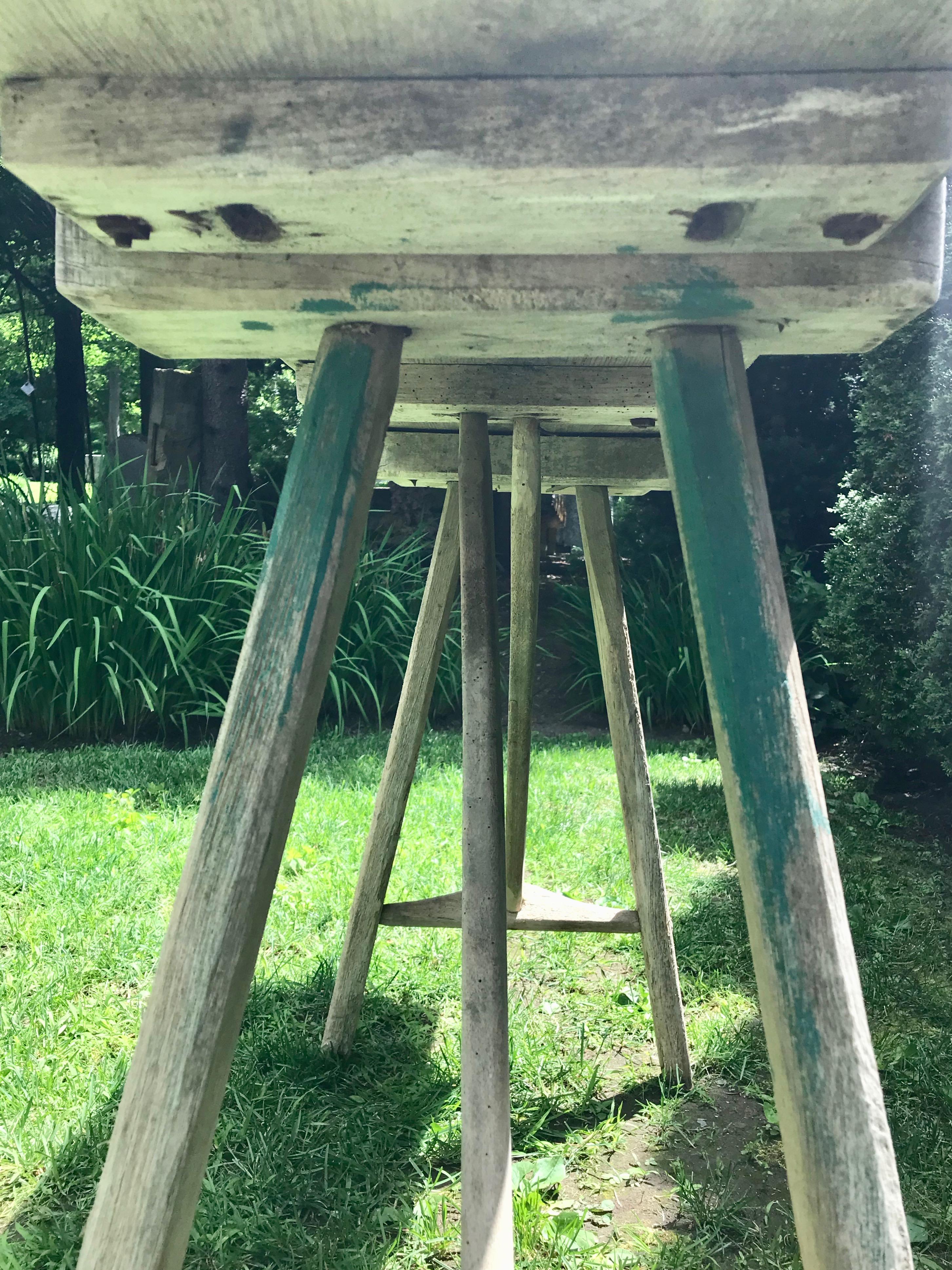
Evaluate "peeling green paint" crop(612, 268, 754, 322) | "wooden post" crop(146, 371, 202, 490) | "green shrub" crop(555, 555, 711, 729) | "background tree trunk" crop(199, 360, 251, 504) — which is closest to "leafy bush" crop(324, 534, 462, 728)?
"green shrub" crop(555, 555, 711, 729)

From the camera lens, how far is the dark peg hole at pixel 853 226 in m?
0.80

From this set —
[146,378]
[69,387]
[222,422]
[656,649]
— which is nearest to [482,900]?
[656,649]

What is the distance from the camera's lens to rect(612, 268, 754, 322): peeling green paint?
35.7 inches

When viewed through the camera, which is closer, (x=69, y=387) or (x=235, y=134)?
(x=235, y=134)

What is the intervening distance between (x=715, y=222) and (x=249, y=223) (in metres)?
0.42

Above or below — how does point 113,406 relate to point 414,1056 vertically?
above

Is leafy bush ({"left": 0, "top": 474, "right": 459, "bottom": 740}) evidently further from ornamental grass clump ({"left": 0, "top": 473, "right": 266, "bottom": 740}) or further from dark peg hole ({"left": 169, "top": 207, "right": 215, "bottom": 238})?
dark peg hole ({"left": 169, "top": 207, "right": 215, "bottom": 238})

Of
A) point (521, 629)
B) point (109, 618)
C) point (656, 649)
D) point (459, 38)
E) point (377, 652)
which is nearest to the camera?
point (459, 38)

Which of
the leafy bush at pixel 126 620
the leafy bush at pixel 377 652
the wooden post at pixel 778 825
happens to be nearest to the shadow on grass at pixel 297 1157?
the wooden post at pixel 778 825

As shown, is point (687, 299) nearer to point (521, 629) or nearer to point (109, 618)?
point (521, 629)

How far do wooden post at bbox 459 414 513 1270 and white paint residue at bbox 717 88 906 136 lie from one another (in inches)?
35.6

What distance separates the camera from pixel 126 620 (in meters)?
4.76

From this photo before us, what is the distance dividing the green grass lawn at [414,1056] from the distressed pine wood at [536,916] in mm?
282

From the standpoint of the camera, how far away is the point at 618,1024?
2223mm
